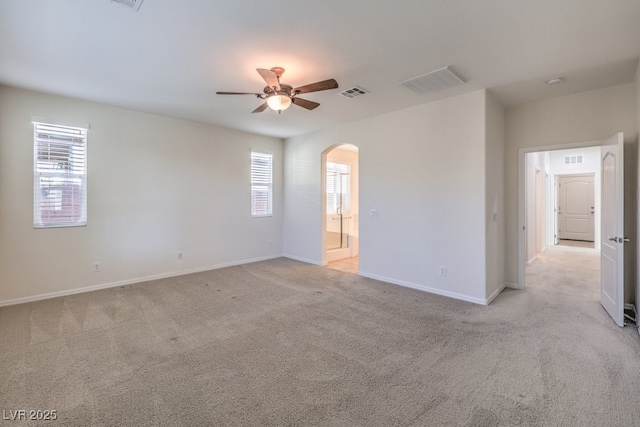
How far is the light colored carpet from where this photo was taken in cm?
190

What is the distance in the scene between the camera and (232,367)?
7.86 feet

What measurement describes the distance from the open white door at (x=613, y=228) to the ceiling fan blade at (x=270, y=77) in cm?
362

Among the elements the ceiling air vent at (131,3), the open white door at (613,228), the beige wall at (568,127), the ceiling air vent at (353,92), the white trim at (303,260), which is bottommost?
the white trim at (303,260)

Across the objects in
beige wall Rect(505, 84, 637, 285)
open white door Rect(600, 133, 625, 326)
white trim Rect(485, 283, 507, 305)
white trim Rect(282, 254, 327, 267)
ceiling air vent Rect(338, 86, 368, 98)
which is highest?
ceiling air vent Rect(338, 86, 368, 98)

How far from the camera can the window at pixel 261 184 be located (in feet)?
20.9

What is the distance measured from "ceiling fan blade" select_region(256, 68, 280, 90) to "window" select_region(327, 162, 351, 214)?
13.5 ft

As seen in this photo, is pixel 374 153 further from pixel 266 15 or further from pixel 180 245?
pixel 180 245

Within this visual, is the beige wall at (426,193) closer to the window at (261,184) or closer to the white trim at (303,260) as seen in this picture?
the white trim at (303,260)

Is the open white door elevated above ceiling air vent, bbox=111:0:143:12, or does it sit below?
below

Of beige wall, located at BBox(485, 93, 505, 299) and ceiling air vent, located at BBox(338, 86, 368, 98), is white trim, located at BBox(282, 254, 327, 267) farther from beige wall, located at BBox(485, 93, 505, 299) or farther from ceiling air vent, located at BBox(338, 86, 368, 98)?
ceiling air vent, located at BBox(338, 86, 368, 98)

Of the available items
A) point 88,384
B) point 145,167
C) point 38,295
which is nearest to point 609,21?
point 88,384

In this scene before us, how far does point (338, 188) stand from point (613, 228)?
4.96 meters

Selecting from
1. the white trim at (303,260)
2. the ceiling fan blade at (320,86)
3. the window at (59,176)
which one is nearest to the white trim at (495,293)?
the white trim at (303,260)

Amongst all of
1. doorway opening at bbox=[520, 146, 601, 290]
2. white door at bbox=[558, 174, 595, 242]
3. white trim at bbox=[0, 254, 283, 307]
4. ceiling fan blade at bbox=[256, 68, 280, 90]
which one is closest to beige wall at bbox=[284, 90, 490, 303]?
doorway opening at bbox=[520, 146, 601, 290]
